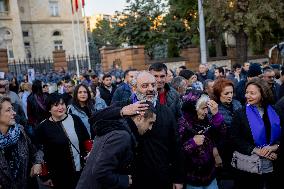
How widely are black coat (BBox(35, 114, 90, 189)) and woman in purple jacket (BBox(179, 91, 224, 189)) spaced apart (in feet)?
5.22

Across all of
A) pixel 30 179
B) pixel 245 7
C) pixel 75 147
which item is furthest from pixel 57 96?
pixel 245 7

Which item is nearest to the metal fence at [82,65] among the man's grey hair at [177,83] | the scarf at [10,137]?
the man's grey hair at [177,83]

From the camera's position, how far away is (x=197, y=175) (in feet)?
12.9

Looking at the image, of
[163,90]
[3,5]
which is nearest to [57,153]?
[163,90]

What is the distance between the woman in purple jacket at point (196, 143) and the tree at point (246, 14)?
17164 millimetres

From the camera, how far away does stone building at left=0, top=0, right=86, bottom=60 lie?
3994 centimetres

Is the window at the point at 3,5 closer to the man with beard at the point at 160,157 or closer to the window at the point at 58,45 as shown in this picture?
the window at the point at 58,45

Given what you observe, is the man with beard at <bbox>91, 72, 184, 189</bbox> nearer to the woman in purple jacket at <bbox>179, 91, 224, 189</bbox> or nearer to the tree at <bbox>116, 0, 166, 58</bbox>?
the woman in purple jacket at <bbox>179, 91, 224, 189</bbox>

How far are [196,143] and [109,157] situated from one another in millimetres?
1558

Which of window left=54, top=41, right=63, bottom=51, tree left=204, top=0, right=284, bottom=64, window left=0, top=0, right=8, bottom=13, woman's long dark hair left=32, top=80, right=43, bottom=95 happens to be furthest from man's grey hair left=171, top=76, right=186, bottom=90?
window left=54, top=41, right=63, bottom=51

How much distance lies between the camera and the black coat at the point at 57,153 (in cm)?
454

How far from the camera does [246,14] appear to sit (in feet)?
65.7

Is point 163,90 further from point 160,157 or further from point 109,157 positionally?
point 109,157

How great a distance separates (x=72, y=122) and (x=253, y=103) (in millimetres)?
2388
